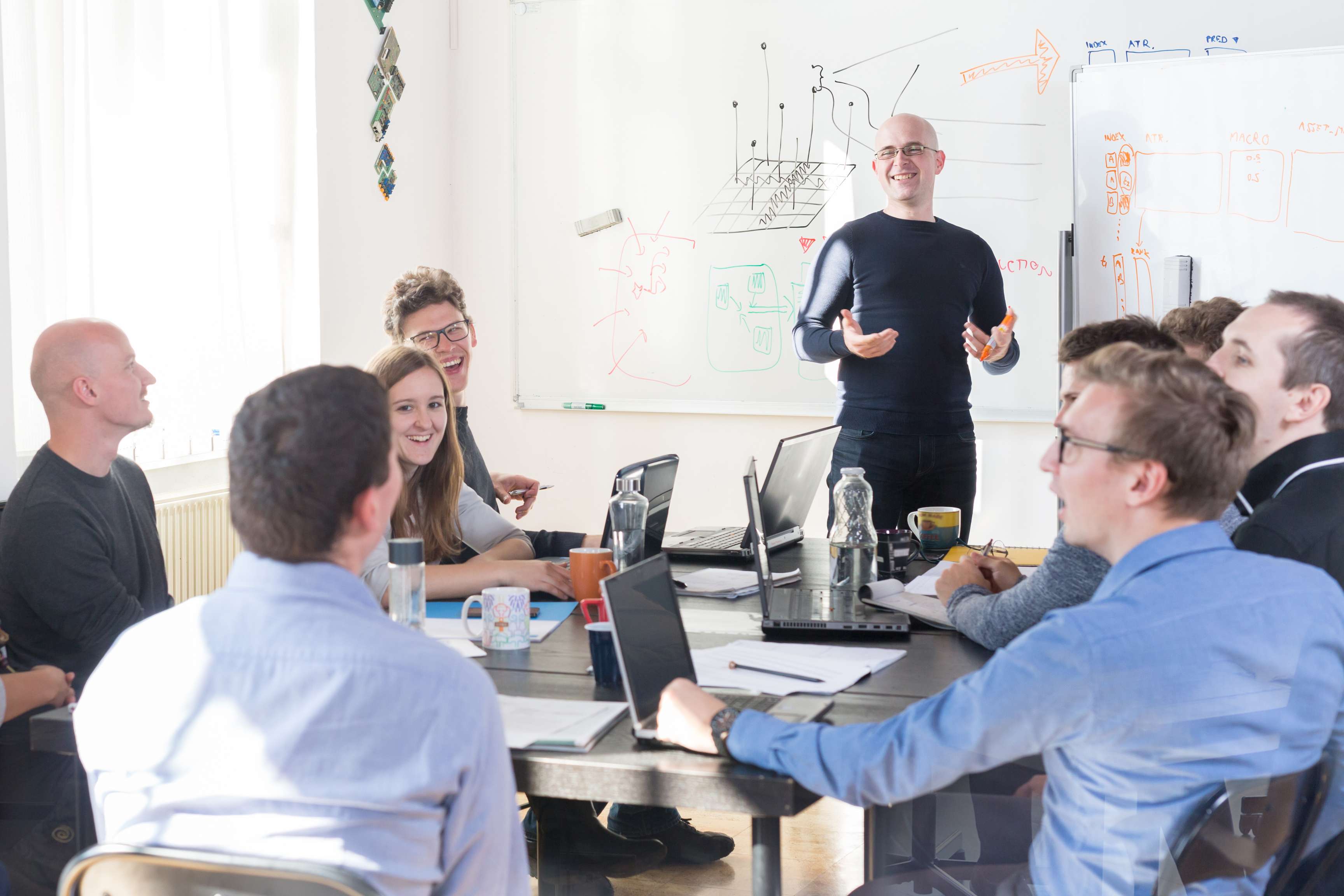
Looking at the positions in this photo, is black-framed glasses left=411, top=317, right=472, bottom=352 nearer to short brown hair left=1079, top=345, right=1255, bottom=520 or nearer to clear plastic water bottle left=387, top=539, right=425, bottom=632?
clear plastic water bottle left=387, top=539, right=425, bottom=632

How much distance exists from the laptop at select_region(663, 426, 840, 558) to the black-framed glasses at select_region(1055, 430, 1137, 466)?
3.41 feet

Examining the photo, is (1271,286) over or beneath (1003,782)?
over

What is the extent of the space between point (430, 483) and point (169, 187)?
1671 mm

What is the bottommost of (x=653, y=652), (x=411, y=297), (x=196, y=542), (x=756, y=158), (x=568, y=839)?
(x=568, y=839)

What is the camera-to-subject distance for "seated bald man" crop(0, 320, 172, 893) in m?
2.16

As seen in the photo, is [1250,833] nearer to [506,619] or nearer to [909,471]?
[506,619]

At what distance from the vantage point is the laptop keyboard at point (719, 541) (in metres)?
2.83

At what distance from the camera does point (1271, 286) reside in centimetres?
356

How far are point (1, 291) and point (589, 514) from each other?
8.49 ft

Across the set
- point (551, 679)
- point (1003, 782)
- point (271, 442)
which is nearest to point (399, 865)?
point (271, 442)

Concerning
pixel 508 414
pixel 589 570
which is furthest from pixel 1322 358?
pixel 508 414

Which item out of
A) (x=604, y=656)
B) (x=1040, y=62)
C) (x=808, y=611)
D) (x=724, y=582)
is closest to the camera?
(x=604, y=656)

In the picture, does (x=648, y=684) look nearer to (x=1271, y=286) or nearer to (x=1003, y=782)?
(x=1003, y=782)

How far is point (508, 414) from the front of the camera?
16.1ft
